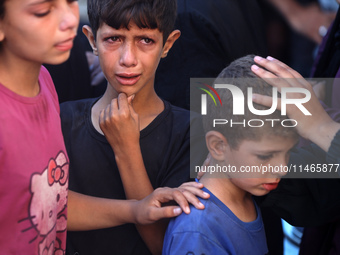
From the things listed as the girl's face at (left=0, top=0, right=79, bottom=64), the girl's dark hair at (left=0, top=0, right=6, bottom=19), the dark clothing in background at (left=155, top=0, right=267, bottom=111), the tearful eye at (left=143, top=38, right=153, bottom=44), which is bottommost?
the dark clothing in background at (left=155, top=0, right=267, bottom=111)

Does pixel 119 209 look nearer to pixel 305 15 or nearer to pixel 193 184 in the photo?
pixel 193 184

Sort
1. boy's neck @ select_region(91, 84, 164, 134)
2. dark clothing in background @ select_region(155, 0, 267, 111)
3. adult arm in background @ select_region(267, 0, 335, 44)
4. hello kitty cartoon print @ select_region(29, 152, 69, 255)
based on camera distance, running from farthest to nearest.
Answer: adult arm in background @ select_region(267, 0, 335, 44)
dark clothing in background @ select_region(155, 0, 267, 111)
boy's neck @ select_region(91, 84, 164, 134)
hello kitty cartoon print @ select_region(29, 152, 69, 255)

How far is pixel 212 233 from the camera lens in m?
1.27

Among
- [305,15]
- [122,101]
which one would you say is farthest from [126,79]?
[305,15]

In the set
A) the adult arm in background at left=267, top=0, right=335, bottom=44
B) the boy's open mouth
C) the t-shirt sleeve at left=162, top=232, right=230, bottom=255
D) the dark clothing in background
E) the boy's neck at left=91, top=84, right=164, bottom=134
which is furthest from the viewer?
the adult arm in background at left=267, top=0, right=335, bottom=44

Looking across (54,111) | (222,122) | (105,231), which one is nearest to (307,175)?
(222,122)

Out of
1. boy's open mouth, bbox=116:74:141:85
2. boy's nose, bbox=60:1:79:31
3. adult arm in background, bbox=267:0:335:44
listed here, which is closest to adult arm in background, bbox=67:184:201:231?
boy's open mouth, bbox=116:74:141:85

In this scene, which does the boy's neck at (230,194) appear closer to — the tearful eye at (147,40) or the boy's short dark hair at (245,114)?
the boy's short dark hair at (245,114)

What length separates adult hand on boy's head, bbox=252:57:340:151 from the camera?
1361 millimetres

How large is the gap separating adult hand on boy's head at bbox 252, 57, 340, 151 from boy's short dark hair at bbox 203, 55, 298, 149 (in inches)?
0.9

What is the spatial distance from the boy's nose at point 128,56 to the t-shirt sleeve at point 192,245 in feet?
1.74

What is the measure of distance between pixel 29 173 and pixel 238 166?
655 millimetres

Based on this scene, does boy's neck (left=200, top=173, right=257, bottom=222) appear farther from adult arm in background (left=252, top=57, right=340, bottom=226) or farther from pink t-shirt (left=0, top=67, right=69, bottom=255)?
pink t-shirt (left=0, top=67, right=69, bottom=255)

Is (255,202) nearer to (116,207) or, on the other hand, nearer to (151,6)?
(116,207)
